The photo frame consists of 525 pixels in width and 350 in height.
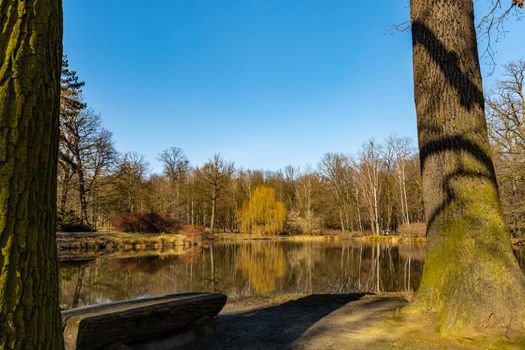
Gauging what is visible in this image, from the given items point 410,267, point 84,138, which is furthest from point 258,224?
point 410,267

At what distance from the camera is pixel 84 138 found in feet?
91.5

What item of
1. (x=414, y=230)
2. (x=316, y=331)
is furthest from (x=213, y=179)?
(x=316, y=331)

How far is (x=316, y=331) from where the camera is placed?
4.24 metres

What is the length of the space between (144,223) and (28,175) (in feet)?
102

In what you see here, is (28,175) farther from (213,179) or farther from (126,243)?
(213,179)

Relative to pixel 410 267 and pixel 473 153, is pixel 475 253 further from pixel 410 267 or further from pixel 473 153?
pixel 410 267

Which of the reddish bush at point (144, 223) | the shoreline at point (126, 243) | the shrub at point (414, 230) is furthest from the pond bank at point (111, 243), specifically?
the shrub at point (414, 230)

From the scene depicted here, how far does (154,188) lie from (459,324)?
41376 mm

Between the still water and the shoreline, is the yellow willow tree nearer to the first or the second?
the shoreline

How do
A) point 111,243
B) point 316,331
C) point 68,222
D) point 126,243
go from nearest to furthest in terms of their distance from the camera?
point 316,331
point 68,222
point 111,243
point 126,243

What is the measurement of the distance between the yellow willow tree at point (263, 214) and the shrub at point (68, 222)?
20193 millimetres

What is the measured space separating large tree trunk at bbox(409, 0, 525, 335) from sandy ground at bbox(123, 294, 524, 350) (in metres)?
0.33

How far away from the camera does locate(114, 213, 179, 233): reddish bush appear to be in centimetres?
3052

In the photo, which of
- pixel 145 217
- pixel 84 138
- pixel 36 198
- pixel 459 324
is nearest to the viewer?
pixel 36 198
